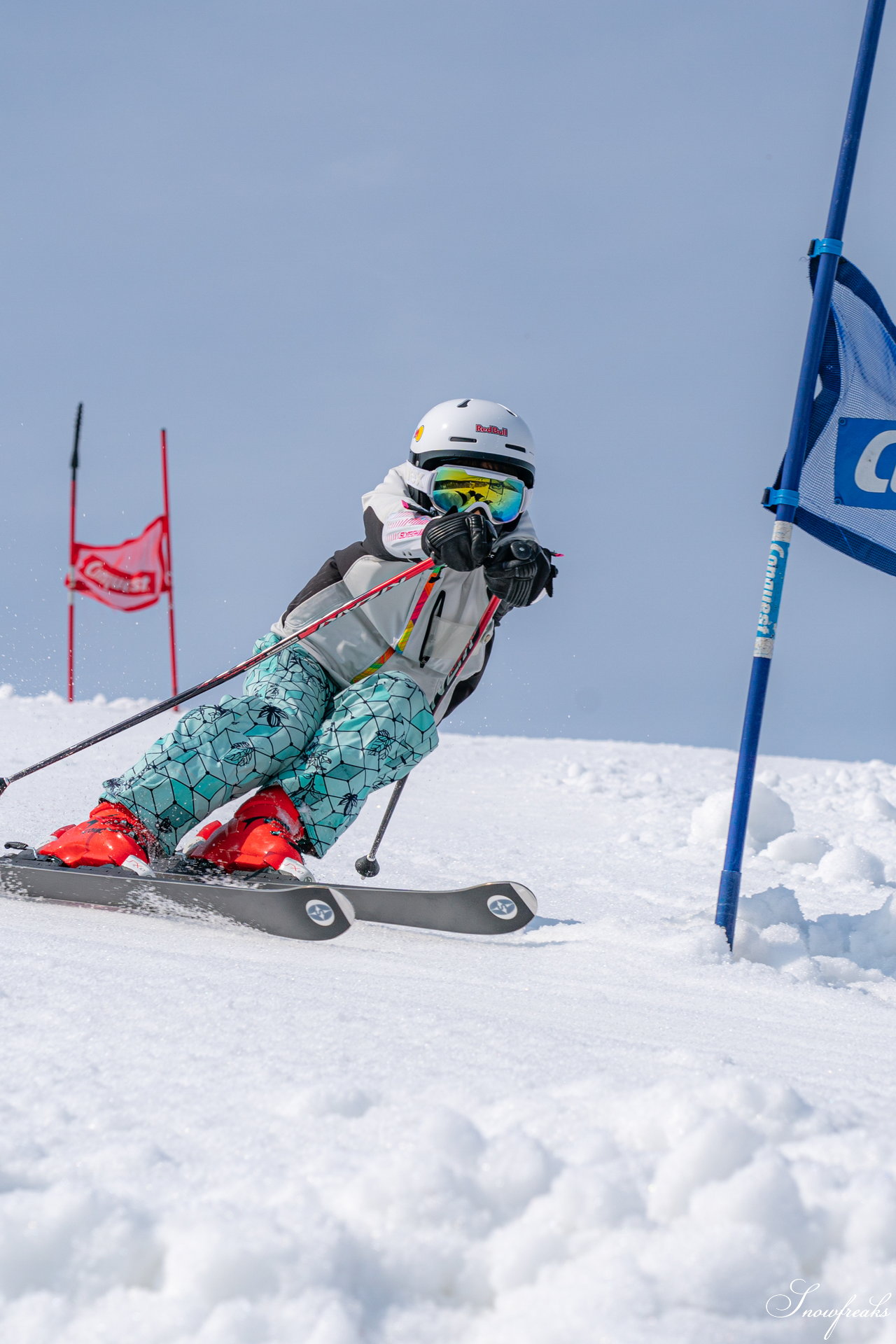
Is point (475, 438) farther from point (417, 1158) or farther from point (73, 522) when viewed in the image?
point (73, 522)

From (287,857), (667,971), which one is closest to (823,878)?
(667,971)

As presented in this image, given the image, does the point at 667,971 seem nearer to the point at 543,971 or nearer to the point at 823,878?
the point at 543,971

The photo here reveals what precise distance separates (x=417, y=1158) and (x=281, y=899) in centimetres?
180

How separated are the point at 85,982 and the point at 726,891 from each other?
2319 millimetres

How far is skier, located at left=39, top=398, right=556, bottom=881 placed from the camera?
348cm

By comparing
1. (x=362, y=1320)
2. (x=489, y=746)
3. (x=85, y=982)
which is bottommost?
(x=362, y=1320)

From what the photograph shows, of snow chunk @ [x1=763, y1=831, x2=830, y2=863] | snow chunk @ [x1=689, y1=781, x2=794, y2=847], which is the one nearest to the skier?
snow chunk @ [x1=763, y1=831, x2=830, y2=863]

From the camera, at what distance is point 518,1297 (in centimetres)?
110

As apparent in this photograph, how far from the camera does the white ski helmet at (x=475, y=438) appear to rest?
3.83m
